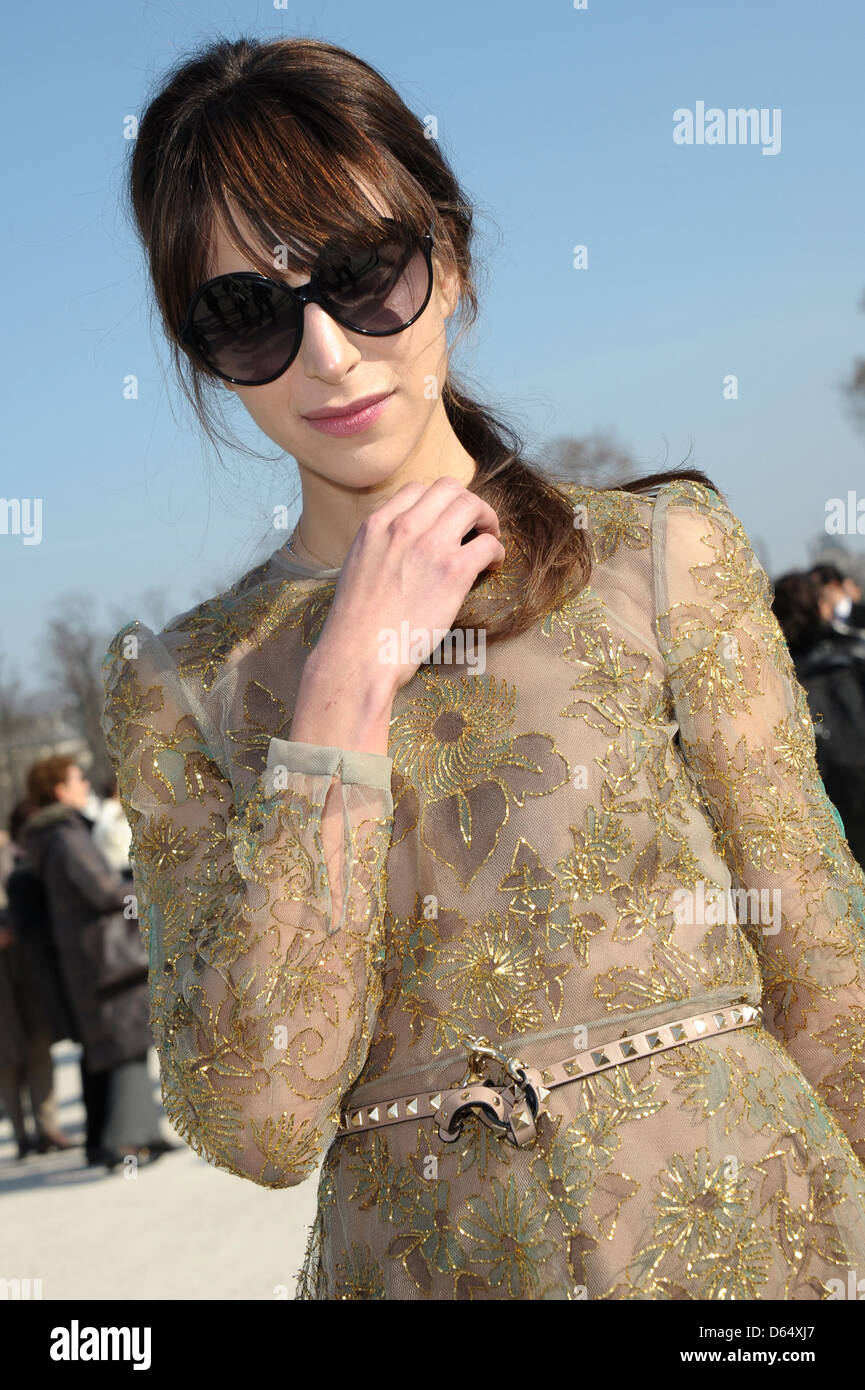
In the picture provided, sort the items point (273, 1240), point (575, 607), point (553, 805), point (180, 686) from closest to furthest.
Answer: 1. point (553, 805)
2. point (575, 607)
3. point (180, 686)
4. point (273, 1240)

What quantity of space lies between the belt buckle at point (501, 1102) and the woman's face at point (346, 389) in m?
0.84

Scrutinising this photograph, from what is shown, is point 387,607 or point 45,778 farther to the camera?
point 45,778

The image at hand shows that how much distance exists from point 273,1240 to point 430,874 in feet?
17.3

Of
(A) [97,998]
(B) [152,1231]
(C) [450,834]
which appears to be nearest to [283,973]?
(C) [450,834]

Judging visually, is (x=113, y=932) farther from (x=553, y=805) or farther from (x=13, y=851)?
(x=553, y=805)

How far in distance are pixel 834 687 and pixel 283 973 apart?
16.9 ft

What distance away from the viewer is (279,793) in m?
1.79

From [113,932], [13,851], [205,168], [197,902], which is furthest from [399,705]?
[13,851]

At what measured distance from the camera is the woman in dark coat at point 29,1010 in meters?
9.25

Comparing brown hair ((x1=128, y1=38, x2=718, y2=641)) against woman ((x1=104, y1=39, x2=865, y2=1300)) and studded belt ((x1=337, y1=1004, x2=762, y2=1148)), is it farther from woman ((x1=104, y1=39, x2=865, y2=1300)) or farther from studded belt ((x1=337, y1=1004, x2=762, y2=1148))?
studded belt ((x1=337, y1=1004, x2=762, y2=1148))

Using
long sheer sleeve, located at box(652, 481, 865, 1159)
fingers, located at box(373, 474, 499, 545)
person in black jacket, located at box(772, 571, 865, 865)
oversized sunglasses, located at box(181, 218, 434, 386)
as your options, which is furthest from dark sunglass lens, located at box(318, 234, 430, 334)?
person in black jacket, located at box(772, 571, 865, 865)

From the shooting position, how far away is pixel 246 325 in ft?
6.49

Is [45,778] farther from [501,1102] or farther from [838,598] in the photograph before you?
[501,1102]

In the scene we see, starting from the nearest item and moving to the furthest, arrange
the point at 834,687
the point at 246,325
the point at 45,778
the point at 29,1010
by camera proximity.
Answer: the point at 246,325, the point at 834,687, the point at 45,778, the point at 29,1010
